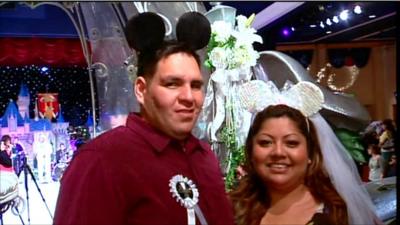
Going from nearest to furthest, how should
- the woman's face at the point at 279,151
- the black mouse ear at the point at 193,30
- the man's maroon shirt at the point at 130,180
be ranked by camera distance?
the man's maroon shirt at the point at 130,180 → the black mouse ear at the point at 193,30 → the woman's face at the point at 279,151

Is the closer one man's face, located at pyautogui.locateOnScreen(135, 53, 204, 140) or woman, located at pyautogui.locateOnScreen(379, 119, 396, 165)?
man's face, located at pyautogui.locateOnScreen(135, 53, 204, 140)

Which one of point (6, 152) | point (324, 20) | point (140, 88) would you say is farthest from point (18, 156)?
point (324, 20)

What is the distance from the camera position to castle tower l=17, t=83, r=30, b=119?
1088mm

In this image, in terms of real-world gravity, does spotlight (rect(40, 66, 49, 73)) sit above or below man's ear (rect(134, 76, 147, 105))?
above

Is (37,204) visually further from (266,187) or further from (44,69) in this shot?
(266,187)

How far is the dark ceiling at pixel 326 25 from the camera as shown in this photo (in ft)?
3.95

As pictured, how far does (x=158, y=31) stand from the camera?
101cm

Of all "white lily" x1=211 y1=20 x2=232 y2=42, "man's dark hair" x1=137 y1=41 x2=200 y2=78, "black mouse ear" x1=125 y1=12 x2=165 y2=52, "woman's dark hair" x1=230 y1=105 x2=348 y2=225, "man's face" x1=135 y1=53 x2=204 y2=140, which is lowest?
"woman's dark hair" x1=230 y1=105 x2=348 y2=225

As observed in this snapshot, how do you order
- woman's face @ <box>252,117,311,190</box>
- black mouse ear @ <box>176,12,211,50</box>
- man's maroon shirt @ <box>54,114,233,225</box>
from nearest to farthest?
man's maroon shirt @ <box>54,114,233,225</box> < black mouse ear @ <box>176,12,211,50</box> < woman's face @ <box>252,117,311,190</box>

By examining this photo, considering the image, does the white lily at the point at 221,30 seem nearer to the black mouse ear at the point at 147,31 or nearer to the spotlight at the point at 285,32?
the spotlight at the point at 285,32

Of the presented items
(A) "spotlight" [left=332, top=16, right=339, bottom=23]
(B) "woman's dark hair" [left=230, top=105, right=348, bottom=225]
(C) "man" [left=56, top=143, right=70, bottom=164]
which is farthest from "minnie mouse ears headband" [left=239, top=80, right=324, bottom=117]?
(C) "man" [left=56, top=143, right=70, bottom=164]

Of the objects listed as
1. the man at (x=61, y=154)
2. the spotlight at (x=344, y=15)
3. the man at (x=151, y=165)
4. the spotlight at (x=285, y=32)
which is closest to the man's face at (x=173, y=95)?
the man at (x=151, y=165)

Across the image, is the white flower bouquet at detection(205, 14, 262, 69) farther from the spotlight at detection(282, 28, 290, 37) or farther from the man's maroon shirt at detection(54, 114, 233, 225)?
the man's maroon shirt at detection(54, 114, 233, 225)

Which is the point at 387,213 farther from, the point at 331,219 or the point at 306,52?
the point at 306,52
